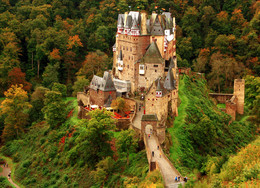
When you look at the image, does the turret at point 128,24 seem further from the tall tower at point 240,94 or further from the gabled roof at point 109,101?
the tall tower at point 240,94

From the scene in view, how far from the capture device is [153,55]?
60.4 m

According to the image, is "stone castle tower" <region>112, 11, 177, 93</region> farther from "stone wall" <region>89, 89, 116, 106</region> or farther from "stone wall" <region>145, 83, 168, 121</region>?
"stone wall" <region>145, 83, 168, 121</region>

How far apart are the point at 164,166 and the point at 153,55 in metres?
22.6

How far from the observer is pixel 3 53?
83.2 meters

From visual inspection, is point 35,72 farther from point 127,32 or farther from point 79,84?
point 127,32

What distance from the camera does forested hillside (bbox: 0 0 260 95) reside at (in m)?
83.2

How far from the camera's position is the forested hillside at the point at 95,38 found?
8325 centimetres

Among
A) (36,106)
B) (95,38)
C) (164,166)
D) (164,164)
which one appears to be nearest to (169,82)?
(164,164)

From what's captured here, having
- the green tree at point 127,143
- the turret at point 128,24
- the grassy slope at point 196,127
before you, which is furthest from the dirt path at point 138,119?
the turret at point 128,24

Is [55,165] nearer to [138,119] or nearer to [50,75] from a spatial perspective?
[138,119]

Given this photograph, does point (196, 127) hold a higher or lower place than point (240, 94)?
lower

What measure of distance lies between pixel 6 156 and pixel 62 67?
27327 mm

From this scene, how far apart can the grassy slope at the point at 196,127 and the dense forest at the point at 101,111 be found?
19 centimetres

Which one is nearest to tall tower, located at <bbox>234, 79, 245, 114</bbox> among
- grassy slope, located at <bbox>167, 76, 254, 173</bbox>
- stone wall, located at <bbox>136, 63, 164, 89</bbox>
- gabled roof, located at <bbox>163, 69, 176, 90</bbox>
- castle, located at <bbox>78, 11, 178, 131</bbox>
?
grassy slope, located at <bbox>167, 76, 254, 173</bbox>
